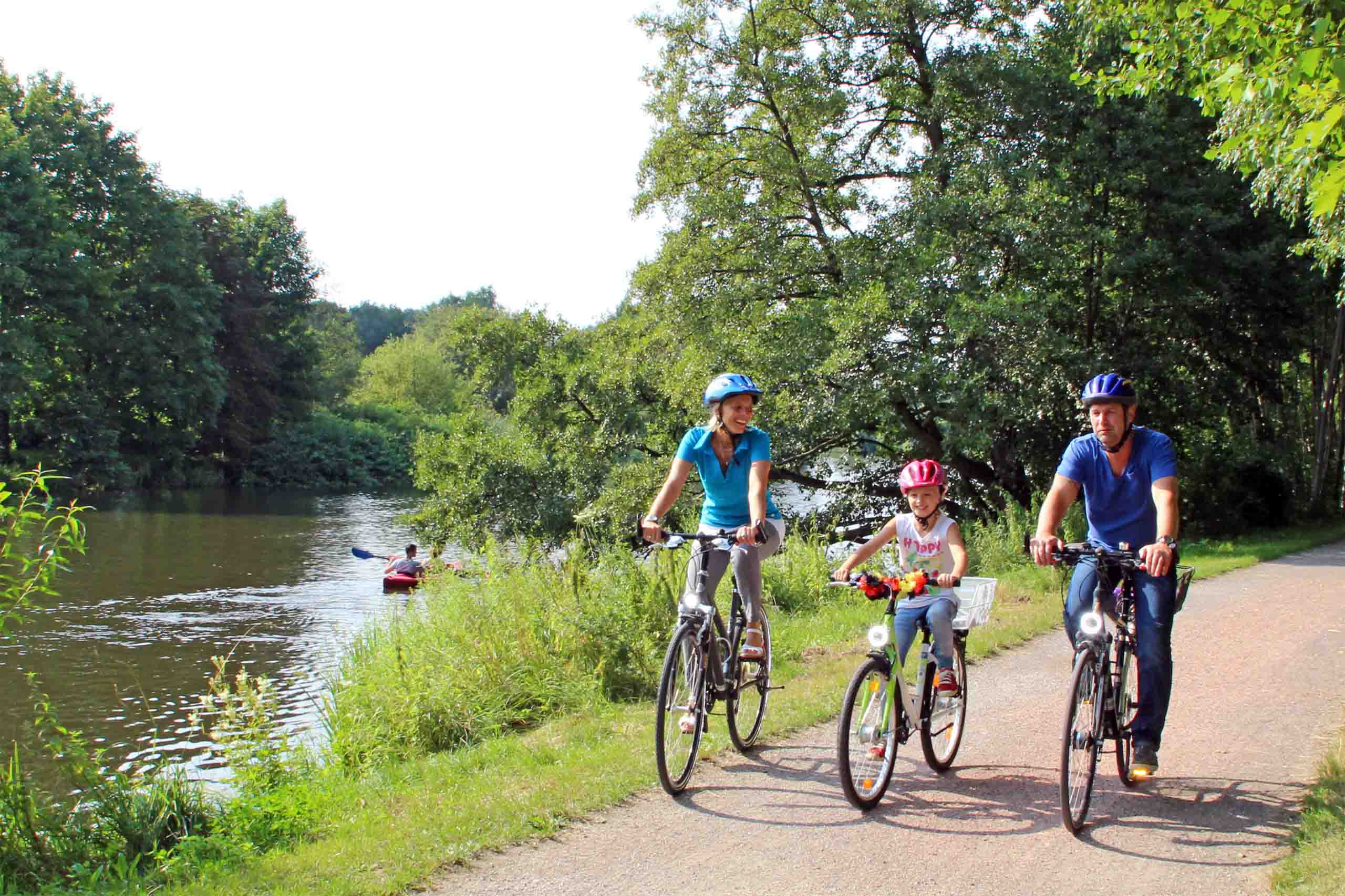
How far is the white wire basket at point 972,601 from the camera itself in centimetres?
547

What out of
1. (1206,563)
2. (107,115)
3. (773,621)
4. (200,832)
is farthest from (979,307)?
(107,115)

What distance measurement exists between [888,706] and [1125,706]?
1.10 m

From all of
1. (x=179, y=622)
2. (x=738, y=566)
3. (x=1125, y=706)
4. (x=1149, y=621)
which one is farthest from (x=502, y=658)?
(x=179, y=622)

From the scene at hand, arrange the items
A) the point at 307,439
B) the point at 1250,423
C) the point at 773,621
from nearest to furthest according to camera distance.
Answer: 1. the point at 773,621
2. the point at 1250,423
3. the point at 307,439

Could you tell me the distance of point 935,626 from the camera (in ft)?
17.4

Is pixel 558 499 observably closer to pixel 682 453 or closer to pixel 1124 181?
pixel 1124 181

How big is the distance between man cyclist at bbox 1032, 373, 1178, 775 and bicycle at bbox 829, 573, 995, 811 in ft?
1.81

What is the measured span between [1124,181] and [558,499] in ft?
38.0

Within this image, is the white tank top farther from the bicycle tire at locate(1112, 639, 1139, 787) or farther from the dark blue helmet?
the dark blue helmet

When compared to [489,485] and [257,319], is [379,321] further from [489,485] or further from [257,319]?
[489,485]

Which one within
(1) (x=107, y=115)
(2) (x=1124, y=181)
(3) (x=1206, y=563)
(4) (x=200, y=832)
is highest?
(1) (x=107, y=115)

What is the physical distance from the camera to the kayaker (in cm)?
2380

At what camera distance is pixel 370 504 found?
1829 inches

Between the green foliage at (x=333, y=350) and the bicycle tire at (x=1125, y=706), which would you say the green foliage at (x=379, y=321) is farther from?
the bicycle tire at (x=1125, y=706)
